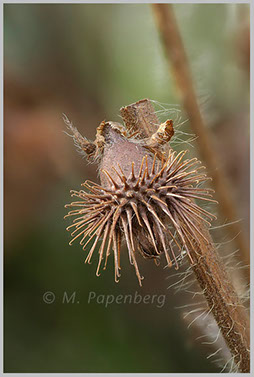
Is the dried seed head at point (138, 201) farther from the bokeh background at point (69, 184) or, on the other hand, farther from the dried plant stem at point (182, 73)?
the bokeh background at point (69, 184)

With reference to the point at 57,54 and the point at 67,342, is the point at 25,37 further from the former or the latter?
the point at 67,342

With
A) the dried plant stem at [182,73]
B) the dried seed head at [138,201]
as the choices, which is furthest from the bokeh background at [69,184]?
the dried seed head at [138,201]

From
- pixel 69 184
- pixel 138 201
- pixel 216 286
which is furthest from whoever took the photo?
pixel 69 184

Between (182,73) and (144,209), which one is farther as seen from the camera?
(182,73)

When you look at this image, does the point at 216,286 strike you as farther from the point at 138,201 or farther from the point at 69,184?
the point at 69,184

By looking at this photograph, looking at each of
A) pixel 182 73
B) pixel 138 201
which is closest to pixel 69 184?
pixel 182 73

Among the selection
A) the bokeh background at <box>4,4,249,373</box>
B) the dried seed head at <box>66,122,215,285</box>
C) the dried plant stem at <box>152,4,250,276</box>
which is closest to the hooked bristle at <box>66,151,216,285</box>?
the dried seed head at <box>66,122,215,285</box>
